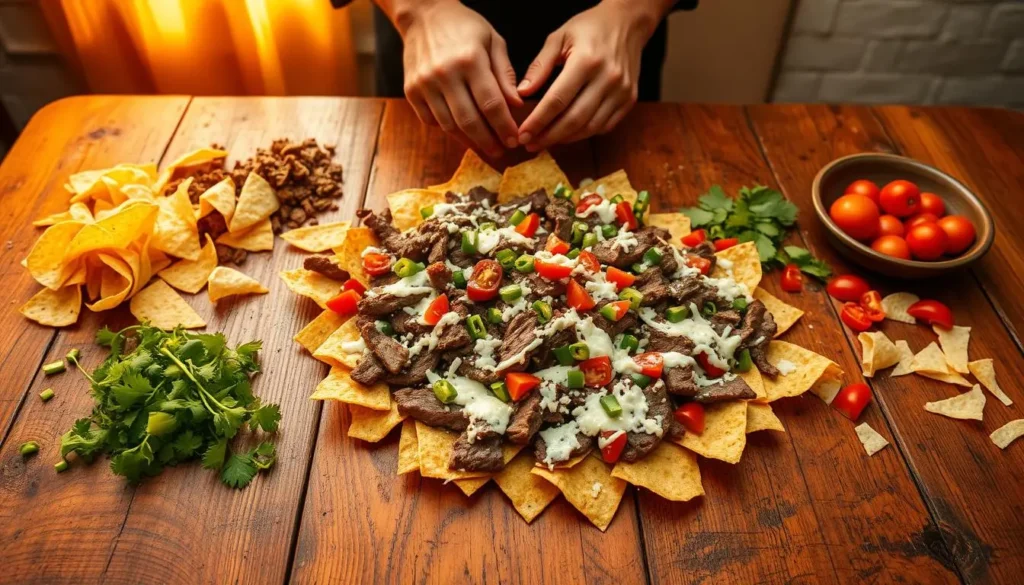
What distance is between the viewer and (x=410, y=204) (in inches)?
110

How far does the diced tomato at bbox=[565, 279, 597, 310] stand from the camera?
2318mm

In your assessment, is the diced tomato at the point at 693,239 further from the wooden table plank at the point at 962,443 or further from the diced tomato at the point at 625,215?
the wooden table plank at the point at 962,443

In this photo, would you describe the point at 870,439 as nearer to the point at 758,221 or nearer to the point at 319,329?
the point at 758,221

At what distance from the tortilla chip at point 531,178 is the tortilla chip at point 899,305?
49.4 inches

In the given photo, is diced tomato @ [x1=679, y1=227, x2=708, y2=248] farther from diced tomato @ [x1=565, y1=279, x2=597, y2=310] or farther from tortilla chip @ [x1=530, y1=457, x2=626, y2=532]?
tortilla chip @ [x1=530, y1=457, x2=626, y2=532]

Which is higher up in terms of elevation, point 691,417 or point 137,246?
point 137,246

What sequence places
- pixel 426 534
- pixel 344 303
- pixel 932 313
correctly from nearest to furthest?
pixel 426 534 → pixel 344 303 → pixel 932 313

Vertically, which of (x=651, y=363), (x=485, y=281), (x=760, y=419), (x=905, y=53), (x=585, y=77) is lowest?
(x=905, y=53)

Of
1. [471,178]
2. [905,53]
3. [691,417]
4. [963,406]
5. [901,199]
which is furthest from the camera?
[905,53]

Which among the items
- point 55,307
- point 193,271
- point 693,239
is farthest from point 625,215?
point 55,307

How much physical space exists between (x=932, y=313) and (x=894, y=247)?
288 mm

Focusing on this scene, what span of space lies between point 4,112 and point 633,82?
3848 millimetres

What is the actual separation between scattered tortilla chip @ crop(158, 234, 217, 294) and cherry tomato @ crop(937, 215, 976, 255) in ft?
8.84

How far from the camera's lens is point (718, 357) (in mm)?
2311
